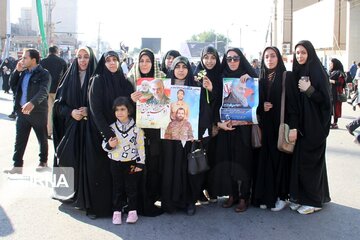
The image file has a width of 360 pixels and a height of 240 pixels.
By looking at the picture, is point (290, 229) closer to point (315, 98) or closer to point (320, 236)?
point (320, 236)

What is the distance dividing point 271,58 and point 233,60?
429 mm

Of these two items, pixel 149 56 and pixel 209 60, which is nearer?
pixel 149 56

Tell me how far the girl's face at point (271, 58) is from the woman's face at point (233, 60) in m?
0.33

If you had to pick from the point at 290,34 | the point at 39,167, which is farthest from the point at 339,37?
the point at 39,167

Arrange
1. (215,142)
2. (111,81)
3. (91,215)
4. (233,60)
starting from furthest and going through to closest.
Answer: (215,142)
(233,60)
(91,215)
(111,81)

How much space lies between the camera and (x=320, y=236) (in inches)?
163

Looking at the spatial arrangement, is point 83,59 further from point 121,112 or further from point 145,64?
point 121,112

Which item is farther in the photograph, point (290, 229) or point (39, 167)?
point (39, 167)

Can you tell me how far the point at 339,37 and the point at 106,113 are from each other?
28.9 meters

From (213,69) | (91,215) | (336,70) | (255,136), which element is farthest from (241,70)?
(336,70)

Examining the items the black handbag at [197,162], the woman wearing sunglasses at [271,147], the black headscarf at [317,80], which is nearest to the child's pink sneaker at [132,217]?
the black handbag at [197,162]

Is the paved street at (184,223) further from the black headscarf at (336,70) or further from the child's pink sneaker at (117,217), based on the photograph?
the black headscarf at (336,70)

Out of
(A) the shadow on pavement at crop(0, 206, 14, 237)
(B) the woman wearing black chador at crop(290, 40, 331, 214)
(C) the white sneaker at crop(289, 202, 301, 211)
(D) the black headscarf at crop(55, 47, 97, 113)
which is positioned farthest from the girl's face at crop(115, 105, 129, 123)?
(C) the white sneaker at crop(289, 202, 301, 211)

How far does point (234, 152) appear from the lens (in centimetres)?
484
